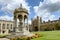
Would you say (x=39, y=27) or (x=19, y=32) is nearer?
(x=19, y=32)

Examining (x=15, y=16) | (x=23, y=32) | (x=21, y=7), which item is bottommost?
(x=23, y=32)

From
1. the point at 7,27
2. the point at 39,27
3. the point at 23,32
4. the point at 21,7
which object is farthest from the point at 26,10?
the point at 7,27

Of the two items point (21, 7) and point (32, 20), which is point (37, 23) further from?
point (21, 7)

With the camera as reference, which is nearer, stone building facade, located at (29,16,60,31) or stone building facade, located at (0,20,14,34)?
stone building facade, located at (29,16,60,31)

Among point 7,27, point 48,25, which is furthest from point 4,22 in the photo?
point 48,25

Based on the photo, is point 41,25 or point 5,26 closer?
point 41,25

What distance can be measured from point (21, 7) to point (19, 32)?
5.44 metres

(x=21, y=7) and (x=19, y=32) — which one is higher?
(x=21, y=7)

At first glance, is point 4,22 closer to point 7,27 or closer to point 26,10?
point 7,27

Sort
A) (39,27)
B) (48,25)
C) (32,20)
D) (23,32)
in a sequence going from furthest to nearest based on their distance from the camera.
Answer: (32,20) → (39,27) → (48,25) → (23,32)

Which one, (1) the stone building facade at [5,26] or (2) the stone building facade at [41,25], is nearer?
(2) the stone building facade at [41,25]

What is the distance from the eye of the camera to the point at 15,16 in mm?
27328

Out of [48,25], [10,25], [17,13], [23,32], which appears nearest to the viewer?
[23,32]

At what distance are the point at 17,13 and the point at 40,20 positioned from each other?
165 ft
